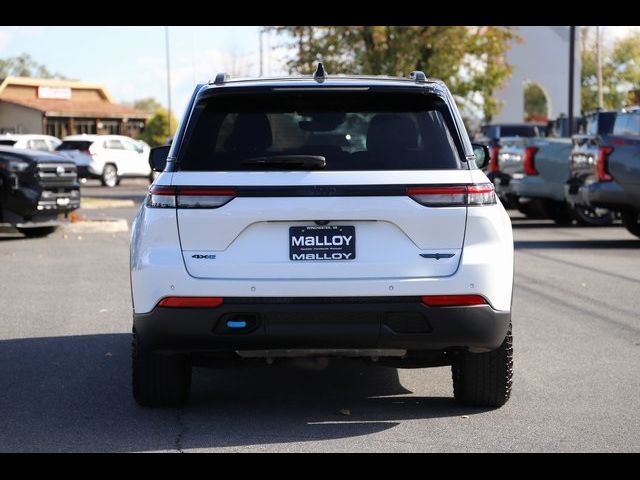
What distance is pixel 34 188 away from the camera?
18.2 m

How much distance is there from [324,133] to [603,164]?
11.2 metres

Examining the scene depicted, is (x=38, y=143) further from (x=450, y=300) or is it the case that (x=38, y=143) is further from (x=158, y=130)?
(x=450, y=300)

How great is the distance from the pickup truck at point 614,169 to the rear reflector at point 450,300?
11121mm

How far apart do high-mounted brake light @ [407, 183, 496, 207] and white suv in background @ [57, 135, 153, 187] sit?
37.0 metres

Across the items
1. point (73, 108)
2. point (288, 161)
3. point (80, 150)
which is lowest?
point (80, 150)

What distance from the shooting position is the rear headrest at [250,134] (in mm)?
6430

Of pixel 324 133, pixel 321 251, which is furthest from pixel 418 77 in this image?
pixel 321 251

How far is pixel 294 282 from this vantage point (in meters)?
6.11

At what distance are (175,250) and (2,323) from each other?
457 cm

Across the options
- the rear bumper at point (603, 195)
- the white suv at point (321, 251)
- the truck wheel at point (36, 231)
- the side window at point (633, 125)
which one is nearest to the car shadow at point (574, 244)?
the rear bumper at point (603, 195)

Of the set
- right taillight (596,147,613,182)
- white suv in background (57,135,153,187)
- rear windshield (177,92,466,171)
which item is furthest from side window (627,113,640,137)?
white suv in background (57,135,153,187)

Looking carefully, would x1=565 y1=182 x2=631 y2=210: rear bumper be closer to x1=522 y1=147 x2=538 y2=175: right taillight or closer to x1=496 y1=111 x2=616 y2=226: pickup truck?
x1=496 y1=111 x2=616 y2=226: pickup truck

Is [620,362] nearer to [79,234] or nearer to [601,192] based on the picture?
[601,192]

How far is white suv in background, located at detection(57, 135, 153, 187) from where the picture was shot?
43.3m
